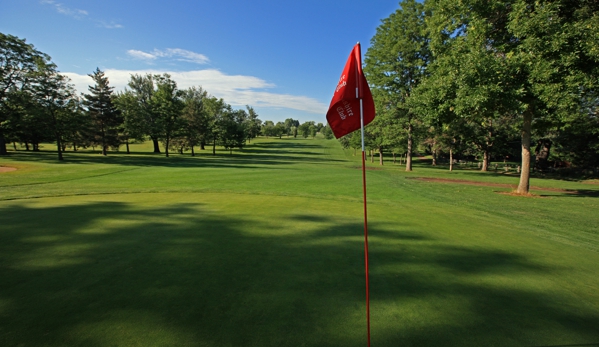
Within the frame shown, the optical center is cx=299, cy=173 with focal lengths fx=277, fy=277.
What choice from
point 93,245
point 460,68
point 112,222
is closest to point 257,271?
point 93,245

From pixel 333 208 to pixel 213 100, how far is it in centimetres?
6560

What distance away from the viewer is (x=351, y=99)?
4.22m

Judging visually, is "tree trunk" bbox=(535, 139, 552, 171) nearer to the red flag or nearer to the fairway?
the fairway

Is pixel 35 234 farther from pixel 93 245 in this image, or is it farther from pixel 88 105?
pixel 88 105

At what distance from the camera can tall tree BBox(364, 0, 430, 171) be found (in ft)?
92.3

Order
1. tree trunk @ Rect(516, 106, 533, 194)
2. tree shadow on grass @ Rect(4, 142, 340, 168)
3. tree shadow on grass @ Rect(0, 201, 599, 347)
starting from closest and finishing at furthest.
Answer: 1. tree shadow on grass @ Rect(0, 201, 599, 347)
2. tree trunk @ Rect(516, 106, 533, 194)
3. tree shadow on grass @ Rect(4, 142, 340, 168)

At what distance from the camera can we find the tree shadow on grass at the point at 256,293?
296 cm

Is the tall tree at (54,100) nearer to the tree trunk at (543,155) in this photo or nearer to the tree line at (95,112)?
the tree line at (95,112)

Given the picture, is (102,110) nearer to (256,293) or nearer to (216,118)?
(216,118)

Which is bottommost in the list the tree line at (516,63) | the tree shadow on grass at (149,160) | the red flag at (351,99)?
the tree shadow on grass at (149,160)

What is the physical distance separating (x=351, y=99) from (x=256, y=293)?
3115 mm

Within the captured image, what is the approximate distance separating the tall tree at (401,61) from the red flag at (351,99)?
25.7 meters

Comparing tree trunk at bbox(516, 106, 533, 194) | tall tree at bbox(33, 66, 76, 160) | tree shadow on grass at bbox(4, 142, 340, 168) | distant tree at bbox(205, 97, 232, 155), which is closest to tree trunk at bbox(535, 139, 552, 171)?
tree shadow on grass at bbox(4, 142, 340, 168)

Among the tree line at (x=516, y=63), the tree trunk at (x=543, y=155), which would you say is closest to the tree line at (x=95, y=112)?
the tree line at (x=516, y=63)
